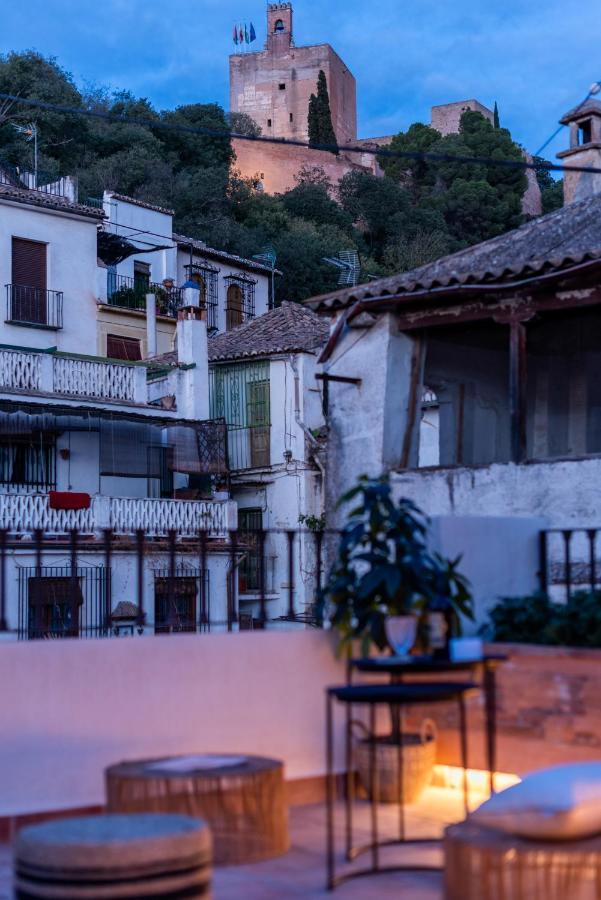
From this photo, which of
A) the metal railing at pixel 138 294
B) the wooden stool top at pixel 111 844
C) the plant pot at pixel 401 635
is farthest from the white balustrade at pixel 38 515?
the wooden stool top at pixel 111 844

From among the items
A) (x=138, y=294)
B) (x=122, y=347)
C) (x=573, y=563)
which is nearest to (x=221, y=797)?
(x=573, y=563)

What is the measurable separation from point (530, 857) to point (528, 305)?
29.1ft

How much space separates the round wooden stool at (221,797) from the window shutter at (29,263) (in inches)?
934

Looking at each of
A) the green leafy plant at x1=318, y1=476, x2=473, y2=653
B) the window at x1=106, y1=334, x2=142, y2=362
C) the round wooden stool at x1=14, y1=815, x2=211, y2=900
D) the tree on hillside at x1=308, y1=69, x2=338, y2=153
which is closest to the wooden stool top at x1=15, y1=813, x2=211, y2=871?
the round wooden stool at x1=14, y1=815, x2=211, y2=900

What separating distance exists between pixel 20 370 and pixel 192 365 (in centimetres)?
437

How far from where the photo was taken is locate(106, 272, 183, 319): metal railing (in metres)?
34.0

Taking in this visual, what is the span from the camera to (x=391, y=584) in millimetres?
6641

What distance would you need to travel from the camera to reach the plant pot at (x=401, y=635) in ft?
20.5

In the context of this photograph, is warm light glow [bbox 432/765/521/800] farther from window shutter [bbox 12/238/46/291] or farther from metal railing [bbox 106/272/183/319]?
metal railing [bbox 106/272/183/319]

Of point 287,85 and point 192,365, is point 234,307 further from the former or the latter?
point 287,85

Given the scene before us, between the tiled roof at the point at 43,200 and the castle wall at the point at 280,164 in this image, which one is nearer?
the tiled roof at the point at 43,200

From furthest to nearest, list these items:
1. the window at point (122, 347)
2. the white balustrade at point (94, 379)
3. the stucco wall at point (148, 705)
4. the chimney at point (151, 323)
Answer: the window at point (122, 347) < the chimney at point (151, 323) < the white balustrade at point (94, 379) < the stucco wall at point (148, 705)

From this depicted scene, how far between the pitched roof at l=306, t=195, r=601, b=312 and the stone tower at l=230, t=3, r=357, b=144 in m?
72.8

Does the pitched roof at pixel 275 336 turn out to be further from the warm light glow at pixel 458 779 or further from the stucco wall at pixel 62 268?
the warm light glow at pixel 458 779
